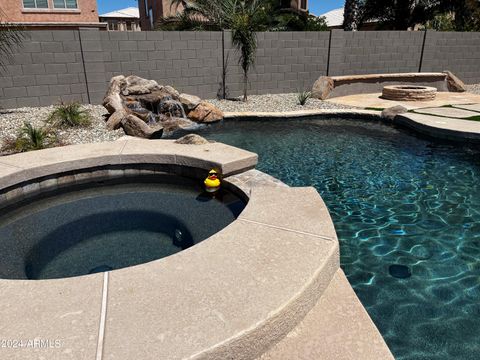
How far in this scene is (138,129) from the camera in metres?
8.13

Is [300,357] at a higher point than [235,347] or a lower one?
lower

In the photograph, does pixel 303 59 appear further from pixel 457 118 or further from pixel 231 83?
pixel 457 118

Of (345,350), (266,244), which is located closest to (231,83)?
(266,244)

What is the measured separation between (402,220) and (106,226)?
3778 mm

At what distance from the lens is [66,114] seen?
28.1 feet

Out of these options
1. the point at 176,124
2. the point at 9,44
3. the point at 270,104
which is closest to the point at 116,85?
the point at 176,124

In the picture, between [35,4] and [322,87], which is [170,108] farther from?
[35,4]

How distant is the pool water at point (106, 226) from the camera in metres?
3.56

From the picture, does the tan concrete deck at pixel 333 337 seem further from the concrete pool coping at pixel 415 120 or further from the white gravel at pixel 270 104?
the white gravel at pixel 270 104

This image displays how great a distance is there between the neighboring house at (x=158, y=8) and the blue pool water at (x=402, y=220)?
64.7 ft

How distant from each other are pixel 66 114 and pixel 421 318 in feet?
28.2

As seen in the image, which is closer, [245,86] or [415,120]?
[415,120]

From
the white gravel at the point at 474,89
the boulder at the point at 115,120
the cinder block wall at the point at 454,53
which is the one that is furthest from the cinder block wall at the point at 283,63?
the white gravel at the point at 474,89

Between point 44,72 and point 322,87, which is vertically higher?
point 44,72
